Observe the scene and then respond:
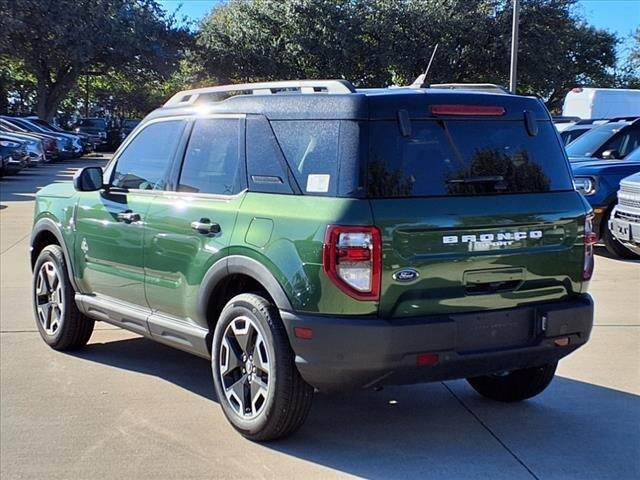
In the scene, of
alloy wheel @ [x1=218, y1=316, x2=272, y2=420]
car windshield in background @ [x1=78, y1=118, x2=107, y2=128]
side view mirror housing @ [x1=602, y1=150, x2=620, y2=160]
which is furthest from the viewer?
car windshield in background @ [x1=78, y1=118, x2=107, y2=128]

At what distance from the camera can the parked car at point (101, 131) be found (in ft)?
136

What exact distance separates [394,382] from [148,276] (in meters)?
1.96

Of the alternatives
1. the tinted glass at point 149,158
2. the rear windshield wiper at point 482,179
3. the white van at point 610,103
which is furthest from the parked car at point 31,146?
the rear windshield wiper at point 482,179

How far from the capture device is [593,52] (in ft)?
126

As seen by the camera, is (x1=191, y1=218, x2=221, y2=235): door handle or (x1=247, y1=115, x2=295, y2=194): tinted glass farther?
(x1=191, y1=218, x2=221, y2=235): door handle

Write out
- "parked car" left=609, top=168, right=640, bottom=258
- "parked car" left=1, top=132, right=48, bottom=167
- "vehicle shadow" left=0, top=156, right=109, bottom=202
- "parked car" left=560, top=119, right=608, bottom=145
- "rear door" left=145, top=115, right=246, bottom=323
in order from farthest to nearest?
1. "parked car" left=1, top=132, right=48, bottom=167
2. "vehicle shadow" left=0, top=156, right=109, bottom=202
3. "parked car" left=560, top=119, right=608, bottom=145
4. "parked car" left=609, top=168, right=640, bottom=258
5. "rear door" left=145, top=115, right=246, bottom=323

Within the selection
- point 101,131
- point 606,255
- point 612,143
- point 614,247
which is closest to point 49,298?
point 614,247

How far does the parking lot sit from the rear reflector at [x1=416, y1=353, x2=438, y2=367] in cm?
58

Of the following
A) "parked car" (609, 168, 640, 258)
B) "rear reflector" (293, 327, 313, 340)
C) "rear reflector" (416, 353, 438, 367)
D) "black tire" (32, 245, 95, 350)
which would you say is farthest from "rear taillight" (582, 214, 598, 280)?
"parked car" (609, 168, 640, 258)

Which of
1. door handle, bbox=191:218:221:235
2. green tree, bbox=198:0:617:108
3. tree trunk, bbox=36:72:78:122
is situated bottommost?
door handle, bbox=191:218:221:235

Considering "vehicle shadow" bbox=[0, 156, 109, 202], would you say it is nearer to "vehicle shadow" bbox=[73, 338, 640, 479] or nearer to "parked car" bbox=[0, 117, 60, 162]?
"parked car" bbox=[0, 117, 60, 162]

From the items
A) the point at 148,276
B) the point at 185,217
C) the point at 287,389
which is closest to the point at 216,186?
the point at 185,217

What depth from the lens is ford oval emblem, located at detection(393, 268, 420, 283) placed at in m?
3.79

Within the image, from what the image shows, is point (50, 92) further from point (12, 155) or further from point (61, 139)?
point (12, 155)
